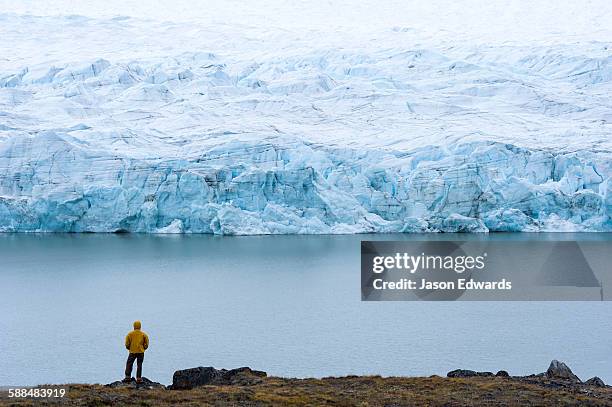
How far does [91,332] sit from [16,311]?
16.3 feet

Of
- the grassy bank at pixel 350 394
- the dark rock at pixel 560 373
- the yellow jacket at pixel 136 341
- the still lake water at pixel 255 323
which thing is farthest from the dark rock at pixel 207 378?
the dark rock at pixel 560 373

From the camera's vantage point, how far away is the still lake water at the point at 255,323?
20.3 m

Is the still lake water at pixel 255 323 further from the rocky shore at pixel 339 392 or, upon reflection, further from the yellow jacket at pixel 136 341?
the yellow jacket at pixel 136 341

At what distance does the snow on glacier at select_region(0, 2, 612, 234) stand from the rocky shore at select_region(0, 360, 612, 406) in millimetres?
34739

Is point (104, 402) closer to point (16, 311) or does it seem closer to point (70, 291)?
point (16, 311)

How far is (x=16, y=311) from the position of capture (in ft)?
92.8

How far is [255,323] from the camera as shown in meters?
26.4

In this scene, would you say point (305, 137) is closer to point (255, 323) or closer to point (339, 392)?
point (255, 323)

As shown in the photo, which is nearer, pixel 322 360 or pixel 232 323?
pixel 322 360

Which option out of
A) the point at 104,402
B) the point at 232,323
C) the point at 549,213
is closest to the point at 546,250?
the point at 549,213

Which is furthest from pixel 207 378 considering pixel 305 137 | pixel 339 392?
pixel 305 137

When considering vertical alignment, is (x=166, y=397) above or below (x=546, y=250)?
below

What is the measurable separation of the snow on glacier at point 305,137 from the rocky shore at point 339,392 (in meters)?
34.7

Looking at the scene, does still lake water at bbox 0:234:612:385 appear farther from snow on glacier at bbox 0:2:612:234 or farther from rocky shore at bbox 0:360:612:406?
snow on glacier at bbox 0:2:612:234
